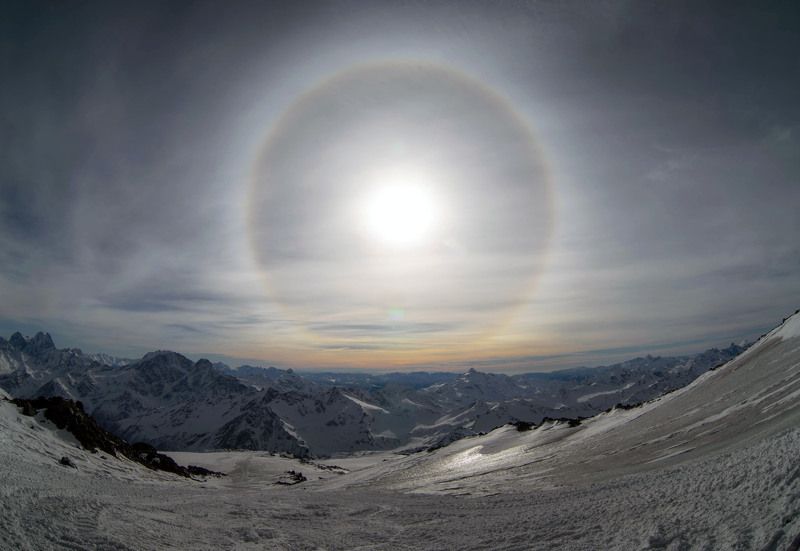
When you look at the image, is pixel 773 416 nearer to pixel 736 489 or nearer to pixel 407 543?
pixel 736 489

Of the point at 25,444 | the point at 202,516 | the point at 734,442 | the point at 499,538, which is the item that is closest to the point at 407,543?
the point at 499,538

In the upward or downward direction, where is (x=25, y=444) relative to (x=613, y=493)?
downward

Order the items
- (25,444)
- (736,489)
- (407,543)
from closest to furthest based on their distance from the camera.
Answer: (736,489)
(407,543)
(25,444)

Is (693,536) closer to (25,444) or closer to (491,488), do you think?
(491,488)

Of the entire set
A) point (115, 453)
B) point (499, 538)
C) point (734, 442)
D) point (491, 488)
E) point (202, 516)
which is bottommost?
point (115, 453)

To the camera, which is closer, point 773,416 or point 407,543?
point 407,543

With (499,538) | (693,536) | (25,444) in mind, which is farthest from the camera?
(25,444)
